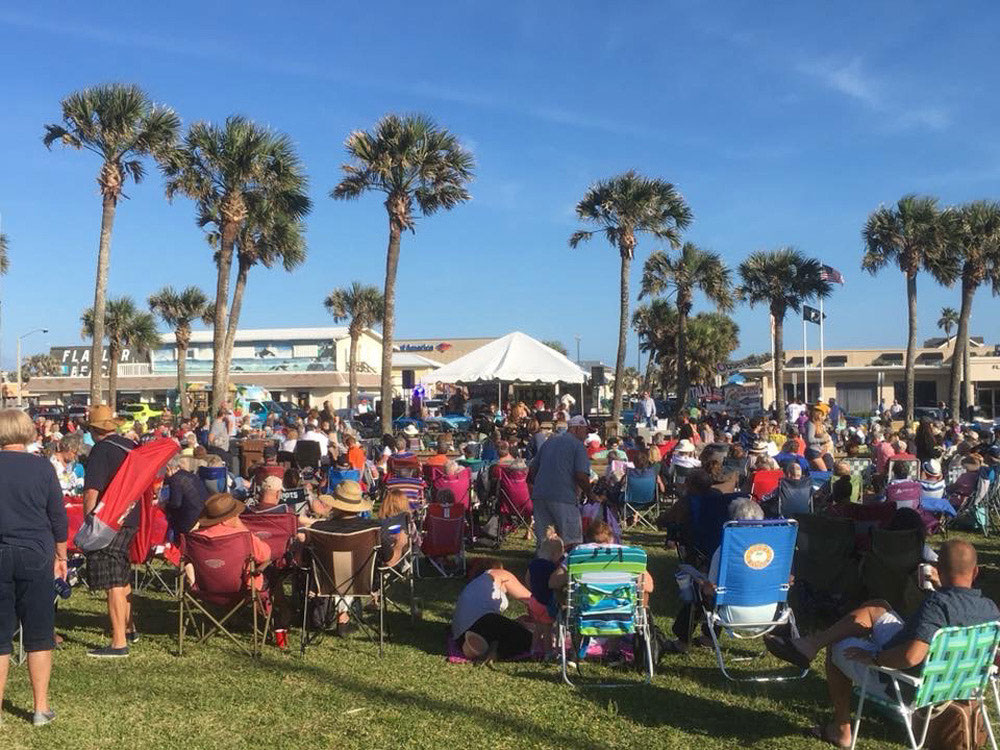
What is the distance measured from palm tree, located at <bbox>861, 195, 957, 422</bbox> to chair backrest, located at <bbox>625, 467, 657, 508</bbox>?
24671mm

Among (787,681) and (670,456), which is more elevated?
(670,456)

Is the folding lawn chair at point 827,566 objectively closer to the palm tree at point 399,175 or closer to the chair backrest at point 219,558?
the chair backrest at point 219,558

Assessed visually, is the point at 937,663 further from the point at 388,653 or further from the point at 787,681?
the point at 388,653

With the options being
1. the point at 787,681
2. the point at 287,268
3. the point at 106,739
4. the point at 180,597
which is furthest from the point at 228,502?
the point at 287,268

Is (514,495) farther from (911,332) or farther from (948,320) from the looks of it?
(948,320)

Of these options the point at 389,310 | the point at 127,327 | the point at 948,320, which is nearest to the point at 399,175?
the point at 389,310

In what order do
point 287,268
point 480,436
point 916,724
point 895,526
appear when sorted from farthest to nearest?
point 287,268
point 480,436
point 895,526
point 916,724

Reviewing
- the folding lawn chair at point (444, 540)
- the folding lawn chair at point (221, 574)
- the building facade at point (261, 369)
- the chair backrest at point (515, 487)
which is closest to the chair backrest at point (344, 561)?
the folding lawn chair at point (221, 574)

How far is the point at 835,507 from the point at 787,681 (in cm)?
256

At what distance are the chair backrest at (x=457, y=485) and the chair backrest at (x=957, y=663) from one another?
5903 mm

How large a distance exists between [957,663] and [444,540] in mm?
5289

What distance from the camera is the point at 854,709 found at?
4.67 meters

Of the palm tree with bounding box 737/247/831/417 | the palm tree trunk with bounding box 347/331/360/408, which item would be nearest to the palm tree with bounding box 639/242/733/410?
the palm tree with bounding box 737/247/831/417

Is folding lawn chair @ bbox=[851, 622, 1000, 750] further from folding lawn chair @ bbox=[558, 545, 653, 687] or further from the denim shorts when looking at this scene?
the denim shorts
